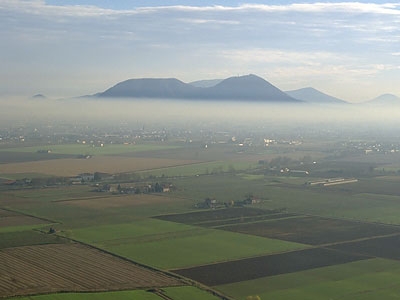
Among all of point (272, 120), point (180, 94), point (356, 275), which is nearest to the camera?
point (356, 275)

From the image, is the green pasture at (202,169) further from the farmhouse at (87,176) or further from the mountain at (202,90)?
the mountain at (202,90)

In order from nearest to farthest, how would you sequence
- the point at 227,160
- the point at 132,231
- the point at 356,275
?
the point at 356,275
the point at 132,231
the point at 227,160

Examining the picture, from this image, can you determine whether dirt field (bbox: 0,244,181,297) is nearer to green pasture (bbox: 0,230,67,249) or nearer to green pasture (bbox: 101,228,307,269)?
green pasture (bbox: 0,230,67,249)

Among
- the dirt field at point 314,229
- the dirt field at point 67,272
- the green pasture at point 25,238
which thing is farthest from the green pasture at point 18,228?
the dirt field at point 314,229

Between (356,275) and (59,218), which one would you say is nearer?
(356,275)

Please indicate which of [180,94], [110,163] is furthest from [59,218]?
[180,94]

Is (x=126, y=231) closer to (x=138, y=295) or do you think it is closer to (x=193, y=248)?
(x=193, y=248)

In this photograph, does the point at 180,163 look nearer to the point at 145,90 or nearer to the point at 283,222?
the point at 283,222

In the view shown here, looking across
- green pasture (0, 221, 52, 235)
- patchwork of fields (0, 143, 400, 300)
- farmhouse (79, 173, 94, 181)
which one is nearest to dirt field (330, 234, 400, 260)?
patchwork of fields (0, 143, 400, 300)
